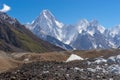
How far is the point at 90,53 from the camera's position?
159 meters

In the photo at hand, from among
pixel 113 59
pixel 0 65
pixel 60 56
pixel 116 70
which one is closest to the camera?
pixel 116 70

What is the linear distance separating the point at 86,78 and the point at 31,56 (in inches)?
4500

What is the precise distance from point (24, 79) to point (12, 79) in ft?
4.55

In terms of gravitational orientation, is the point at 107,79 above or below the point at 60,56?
below

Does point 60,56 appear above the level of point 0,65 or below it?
above

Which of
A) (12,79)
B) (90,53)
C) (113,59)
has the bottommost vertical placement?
(12,79)

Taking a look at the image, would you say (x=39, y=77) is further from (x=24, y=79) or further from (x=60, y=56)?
(x=60, y=56)

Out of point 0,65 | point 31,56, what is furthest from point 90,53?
point 0,65

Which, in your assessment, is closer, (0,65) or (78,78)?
(78,78)

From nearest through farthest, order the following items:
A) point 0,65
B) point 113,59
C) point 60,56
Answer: point 113,59, point 0,65, point 60,56

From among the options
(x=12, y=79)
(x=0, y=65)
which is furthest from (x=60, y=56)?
(x=12, y=79)

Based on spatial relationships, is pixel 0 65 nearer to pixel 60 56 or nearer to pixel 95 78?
pixel 95 78

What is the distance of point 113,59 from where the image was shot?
69.1 m

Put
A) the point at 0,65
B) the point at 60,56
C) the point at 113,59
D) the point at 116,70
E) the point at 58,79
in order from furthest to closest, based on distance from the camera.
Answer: the point at 60,56 < the point at 0,65 < the point at 113,59 < the point at 116,70 < the point at 58,79
